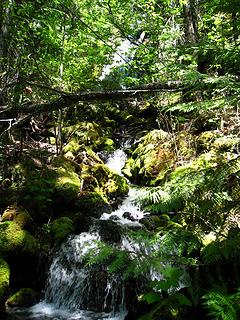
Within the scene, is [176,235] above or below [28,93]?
below

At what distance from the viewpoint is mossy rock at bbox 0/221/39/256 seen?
6.26 meters

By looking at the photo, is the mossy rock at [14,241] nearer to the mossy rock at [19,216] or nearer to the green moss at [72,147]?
the mossy rock at [19,216]

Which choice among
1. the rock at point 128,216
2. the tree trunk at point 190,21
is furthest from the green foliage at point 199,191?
the tree trunk at point 190,21

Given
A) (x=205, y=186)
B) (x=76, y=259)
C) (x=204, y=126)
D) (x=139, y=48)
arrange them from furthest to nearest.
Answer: (x=204, y=126) → (x=139, y=48) → (x=76, y=259) → (x=205, y=186)

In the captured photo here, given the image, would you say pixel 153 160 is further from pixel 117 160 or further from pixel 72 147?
pixel 72 147

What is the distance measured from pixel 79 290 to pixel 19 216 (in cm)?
218

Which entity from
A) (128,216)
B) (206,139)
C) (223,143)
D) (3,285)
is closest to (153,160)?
(206,139)

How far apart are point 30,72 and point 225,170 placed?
25.2 ft

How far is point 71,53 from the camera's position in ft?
32.6

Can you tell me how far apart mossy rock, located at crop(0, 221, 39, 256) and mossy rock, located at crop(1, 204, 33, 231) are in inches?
13.5

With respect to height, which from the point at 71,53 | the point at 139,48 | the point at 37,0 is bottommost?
the point at 139,48

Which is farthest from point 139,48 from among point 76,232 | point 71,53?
point 76,232

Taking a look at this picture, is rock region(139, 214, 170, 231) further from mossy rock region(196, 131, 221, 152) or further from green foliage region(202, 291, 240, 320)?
green foliage region(202, 291, 240, 320)

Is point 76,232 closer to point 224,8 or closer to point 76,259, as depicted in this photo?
point 76,259
